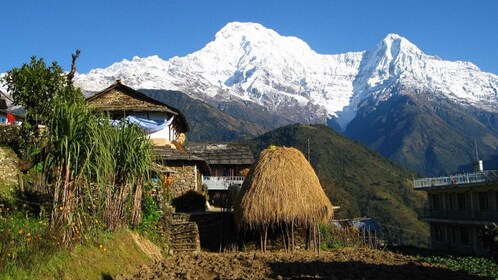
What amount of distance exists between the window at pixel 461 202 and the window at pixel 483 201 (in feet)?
6.99

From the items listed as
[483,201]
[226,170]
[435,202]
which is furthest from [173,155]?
[435,202]

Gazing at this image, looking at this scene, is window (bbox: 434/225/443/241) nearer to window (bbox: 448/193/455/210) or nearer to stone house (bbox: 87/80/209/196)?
window (bbox: 448/193/455/210)

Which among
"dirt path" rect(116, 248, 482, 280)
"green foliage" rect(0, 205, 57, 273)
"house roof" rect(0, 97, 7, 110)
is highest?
"house roof" rect(0, 97, 7, 110)

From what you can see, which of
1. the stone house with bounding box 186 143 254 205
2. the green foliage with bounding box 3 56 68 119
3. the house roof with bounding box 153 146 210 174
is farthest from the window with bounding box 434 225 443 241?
the green foliage with bounding box 3 56 68 119

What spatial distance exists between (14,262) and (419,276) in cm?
1132

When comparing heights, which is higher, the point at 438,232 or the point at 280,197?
the point at 280,197

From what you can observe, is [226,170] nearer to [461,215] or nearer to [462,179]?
[462,179]

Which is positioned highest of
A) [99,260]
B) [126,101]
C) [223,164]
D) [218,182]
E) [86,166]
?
[126,101]

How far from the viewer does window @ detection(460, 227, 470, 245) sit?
136 ft

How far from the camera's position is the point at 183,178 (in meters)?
28.9

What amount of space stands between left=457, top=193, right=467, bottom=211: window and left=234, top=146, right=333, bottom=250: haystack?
24.6m

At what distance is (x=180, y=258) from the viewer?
57.5ft

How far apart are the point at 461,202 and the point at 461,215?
1543 mm

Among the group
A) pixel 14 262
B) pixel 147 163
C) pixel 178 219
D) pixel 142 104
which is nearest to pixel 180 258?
pixel 147 163
